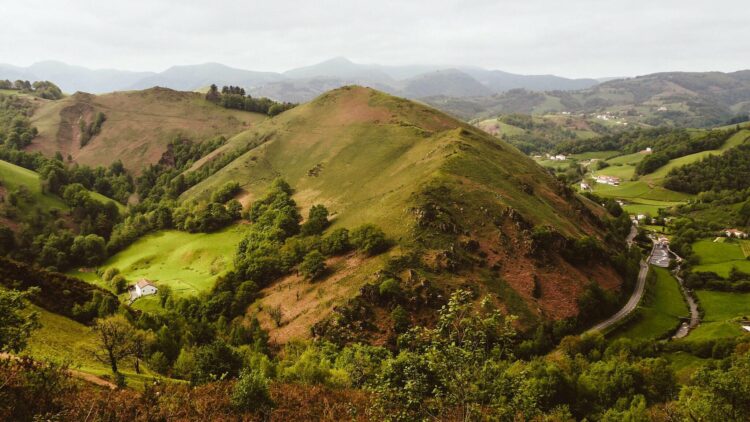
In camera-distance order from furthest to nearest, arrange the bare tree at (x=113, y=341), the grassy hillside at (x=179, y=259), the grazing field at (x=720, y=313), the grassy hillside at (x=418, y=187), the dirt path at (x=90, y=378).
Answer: the grassy hillside at (x=179, y=259), the grassy hillside at (x=418, y=187), the grazing field at (x=720, y=313), the bare tree at (x=113, y=341), the dirt path at (x=90, y=378)

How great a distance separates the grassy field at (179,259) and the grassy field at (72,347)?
126ft

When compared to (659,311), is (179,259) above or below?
below

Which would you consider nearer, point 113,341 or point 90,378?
point 90,378

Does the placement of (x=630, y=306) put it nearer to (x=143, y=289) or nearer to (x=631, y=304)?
(x=631, y=304)

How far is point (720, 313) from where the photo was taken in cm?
8975

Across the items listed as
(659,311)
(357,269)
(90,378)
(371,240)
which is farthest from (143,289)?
(659,311)

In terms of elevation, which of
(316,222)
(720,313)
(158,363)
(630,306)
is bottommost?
(720,313)

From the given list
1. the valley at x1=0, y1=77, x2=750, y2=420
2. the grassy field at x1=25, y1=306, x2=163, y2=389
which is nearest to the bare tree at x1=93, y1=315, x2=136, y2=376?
the valley at x1=0, y1=77, x2=750, y2=420

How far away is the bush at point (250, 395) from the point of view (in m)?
28.3

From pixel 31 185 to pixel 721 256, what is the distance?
219290mm

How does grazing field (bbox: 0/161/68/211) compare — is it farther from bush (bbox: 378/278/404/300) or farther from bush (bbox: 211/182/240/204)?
bush (bbox: 378/278/404/300)

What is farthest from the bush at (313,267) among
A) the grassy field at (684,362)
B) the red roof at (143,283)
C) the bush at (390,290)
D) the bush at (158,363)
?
the grassy field at (684,362)

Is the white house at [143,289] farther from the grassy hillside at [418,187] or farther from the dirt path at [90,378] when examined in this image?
the dirt path at [90,378]

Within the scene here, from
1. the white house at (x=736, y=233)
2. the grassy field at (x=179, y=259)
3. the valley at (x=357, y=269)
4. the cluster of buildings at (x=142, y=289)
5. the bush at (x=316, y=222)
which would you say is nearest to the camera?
the valley at (x=357, y=269)
